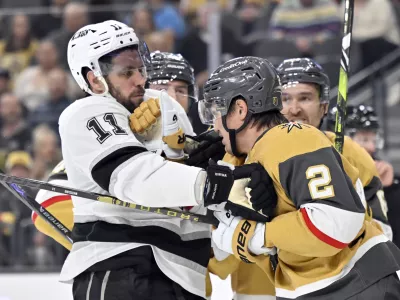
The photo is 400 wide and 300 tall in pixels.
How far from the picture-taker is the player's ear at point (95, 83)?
8.38 feet

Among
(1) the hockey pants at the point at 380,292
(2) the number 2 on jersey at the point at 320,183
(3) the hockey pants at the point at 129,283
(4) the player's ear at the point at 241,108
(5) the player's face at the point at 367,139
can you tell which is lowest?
(5) the player's face at the point at 367,139

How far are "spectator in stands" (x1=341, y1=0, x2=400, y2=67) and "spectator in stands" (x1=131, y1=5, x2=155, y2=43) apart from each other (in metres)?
1.29

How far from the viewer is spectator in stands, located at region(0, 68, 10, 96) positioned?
5742 mm

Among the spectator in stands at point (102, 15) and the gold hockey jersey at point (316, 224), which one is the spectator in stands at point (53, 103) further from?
the gold hockey jersey at point (316, 224)

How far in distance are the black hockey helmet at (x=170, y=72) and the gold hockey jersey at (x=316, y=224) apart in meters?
1.09

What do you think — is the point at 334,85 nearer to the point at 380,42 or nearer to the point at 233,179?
the point at 380,42

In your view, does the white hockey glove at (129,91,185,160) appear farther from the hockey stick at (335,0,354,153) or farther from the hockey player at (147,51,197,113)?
the hockey player at (147,51,197,113)

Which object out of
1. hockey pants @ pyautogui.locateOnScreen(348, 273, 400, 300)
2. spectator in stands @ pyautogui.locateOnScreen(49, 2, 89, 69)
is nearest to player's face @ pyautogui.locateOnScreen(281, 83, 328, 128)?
hockey pants @ pyautogui.locateOnScreen(348, 273, 400, 300)

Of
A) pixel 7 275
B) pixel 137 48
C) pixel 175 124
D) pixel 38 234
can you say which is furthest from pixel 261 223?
pixel 38 234

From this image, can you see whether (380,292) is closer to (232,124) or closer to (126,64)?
(232,124)

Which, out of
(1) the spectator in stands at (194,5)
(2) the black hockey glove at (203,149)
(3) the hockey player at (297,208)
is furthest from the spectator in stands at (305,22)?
(3) the hockey player at (297,208)

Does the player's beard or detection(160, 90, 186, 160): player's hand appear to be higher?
the player's beard

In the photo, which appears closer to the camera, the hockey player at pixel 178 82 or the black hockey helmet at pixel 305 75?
the black hockey helmet at pixel 305 75

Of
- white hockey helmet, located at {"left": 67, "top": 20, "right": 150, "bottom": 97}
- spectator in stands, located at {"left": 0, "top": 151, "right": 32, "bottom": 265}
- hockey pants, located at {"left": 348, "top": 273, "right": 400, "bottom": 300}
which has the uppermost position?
white hockey helmet, located at {"left": 67, "top": 20, "right": 150, "bottom": 97}
